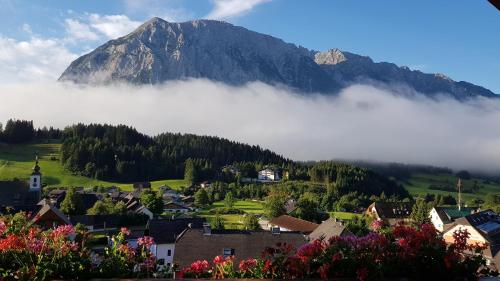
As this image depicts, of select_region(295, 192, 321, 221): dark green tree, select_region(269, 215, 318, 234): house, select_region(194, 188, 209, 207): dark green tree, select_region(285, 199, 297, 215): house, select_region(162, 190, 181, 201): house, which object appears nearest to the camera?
Answer: select_region(269, 215, 318, 234): house

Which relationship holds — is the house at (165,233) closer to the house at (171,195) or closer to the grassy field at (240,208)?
the grassy field at (240,208)

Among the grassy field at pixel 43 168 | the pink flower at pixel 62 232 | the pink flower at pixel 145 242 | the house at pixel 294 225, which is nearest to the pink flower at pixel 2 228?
the pink flower at pixel 62 232

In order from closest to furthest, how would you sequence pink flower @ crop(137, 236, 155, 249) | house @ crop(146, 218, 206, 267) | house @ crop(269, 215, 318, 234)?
pink flower @ crop(137, 236, 155, 249) < house @ crop(146, 218, 206, 267) < house @ crop(269, 215, 318, 234)

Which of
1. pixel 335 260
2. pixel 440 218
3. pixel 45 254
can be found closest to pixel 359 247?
pixel 335 260

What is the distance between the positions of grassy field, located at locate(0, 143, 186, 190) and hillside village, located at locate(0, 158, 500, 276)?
19.2m

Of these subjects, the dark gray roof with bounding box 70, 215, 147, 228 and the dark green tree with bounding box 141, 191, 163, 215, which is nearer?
the dark gray roof with bounding box 70, 215, 147, 228

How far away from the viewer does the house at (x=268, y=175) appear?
589 ft

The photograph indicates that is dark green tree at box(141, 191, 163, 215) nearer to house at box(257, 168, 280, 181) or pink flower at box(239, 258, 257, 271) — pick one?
pink flower at box(239, 258, 257, 271)

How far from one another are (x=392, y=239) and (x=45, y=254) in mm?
4462

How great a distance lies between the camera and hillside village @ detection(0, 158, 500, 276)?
29.3 m

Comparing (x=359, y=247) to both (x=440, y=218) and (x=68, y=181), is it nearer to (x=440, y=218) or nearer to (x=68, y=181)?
(x=440, y=218)

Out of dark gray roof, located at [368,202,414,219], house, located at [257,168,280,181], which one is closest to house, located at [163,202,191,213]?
dark gray roof, located at [368,202,414,219]

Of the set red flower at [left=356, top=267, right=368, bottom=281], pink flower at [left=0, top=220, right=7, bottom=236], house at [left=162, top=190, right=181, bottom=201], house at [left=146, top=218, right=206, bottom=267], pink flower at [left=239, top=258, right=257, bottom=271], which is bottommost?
house at [left=162, top=190, right=181, bottom=201]

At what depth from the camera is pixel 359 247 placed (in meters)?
6.00
